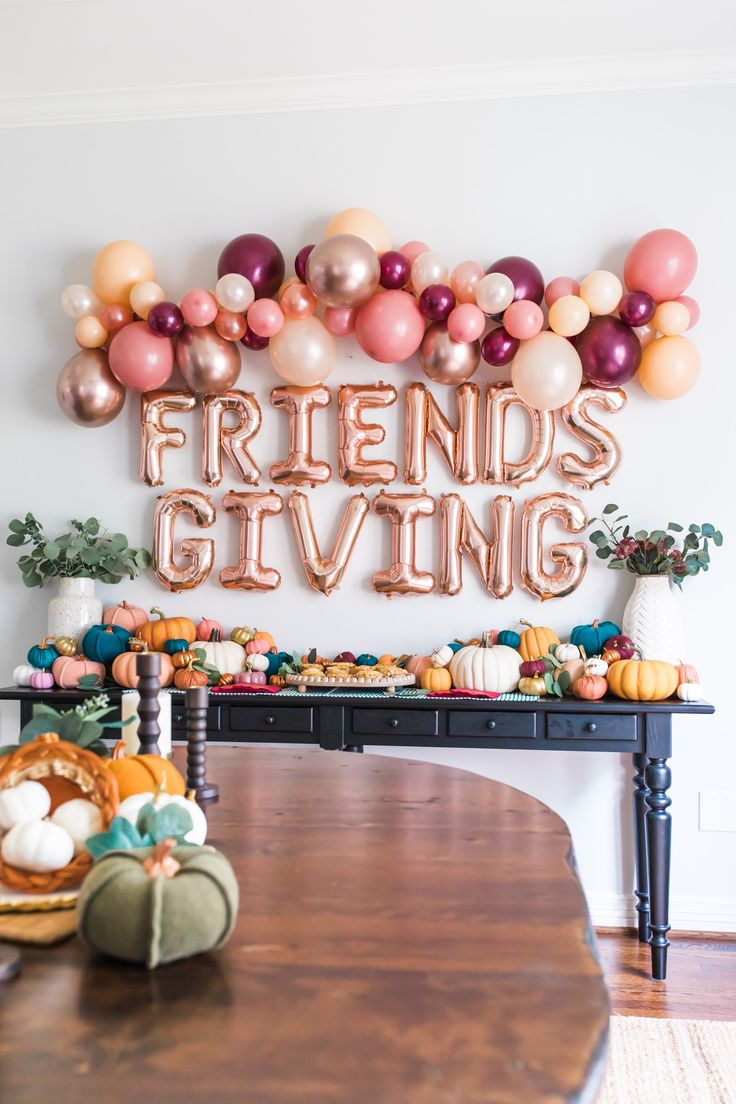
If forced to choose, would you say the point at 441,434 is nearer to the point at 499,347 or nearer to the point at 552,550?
the point at 499,347

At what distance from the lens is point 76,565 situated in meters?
3.27

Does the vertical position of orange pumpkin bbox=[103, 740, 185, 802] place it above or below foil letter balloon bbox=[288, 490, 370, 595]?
below

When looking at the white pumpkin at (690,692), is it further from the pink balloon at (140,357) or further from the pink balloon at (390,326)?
the pink balloon at (140,357)

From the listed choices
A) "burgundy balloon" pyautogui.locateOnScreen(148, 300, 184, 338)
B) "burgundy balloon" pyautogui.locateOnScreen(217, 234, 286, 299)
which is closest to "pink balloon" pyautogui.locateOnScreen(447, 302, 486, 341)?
"burgundy balloon" pyautogui.locateOnScreen(217, 234, 286, 299)

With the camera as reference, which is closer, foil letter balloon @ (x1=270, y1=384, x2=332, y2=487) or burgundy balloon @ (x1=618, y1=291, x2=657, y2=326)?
burgundy balloon @ (x1=618, y1=291, x2=657, y2=326)

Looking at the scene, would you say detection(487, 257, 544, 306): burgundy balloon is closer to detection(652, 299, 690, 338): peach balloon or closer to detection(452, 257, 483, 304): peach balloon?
detection(452, 257, 483, 304): peach balloon

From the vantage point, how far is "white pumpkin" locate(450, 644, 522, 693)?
115 inches

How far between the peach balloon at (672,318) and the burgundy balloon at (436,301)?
0.66 m

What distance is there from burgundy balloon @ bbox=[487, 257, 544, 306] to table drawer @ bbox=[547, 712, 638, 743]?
1.33m

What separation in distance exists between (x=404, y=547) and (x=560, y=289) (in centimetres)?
98

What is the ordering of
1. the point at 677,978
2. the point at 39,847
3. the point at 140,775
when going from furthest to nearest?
the point at 677,978 < the point at 140,775 < the point at 39,847

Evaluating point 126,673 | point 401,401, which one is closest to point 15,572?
point 126,673

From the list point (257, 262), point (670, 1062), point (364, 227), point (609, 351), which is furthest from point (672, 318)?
point (670, 1062)

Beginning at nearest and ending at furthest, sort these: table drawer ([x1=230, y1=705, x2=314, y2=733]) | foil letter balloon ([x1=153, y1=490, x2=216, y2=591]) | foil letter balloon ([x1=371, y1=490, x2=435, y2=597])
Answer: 1. table drawer ([x1=230, y1=705, x2=314, y2=733])
2. foil letter balloon ([x1=371, y1=490, x2=435, y2=597])
3. foil letter balloon ([x1=153, y1=490, x2=216, y2=591])
